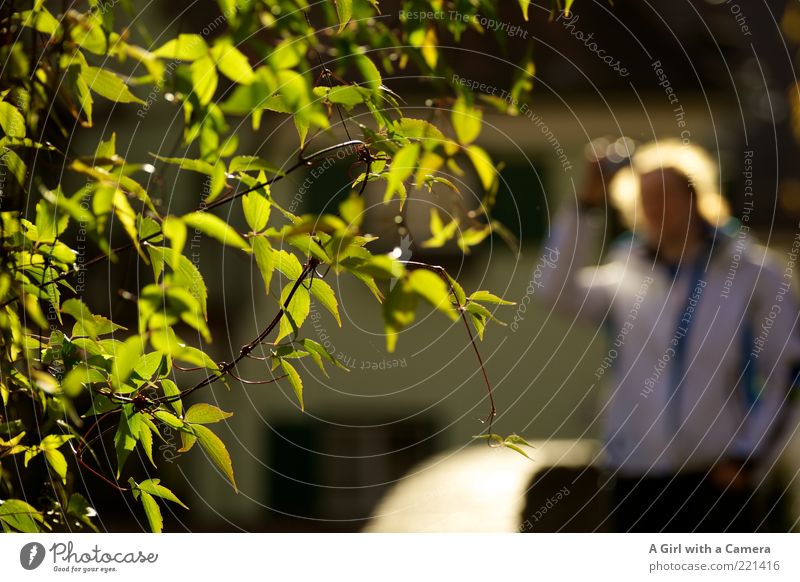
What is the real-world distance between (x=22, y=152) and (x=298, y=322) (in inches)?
10.5

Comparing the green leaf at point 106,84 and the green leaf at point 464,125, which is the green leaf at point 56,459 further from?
the green leaf at point 464,125

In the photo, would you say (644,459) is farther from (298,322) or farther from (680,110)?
(680,110)

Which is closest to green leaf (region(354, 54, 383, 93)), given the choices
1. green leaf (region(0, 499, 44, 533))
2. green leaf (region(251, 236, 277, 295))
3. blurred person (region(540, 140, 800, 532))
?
green leaf (region(251, 236, 277, 295))

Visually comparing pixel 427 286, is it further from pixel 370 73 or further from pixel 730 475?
pixel 730 475

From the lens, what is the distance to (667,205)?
1555 mm

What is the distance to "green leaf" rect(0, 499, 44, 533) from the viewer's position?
0.73 m

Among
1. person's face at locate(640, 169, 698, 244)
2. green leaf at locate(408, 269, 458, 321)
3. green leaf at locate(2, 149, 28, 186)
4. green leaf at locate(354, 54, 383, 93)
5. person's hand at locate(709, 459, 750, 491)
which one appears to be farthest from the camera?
person's face at locate(640, 169, 698, 244)

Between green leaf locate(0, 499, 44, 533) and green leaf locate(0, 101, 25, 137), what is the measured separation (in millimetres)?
310

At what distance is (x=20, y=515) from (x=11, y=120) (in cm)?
34

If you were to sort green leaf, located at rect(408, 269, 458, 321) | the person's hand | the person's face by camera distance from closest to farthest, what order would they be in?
green leaf, located at rect(408, 269, 458, 321)
the person's hand
the person's face

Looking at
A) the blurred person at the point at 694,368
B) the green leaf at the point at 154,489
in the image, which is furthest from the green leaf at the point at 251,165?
the blurred person at the point at 694,368

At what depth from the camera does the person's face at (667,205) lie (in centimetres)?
154

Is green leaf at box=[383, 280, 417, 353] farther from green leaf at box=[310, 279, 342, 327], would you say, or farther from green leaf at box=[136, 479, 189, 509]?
green leaf at box=[136, 479, 189, 509]

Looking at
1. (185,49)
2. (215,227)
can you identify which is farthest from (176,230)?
(185,49)
